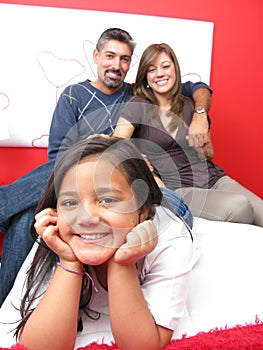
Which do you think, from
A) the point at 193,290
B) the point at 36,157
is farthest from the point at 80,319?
the point at 36,157

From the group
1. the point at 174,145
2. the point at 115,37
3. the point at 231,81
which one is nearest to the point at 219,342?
the point at 174,145

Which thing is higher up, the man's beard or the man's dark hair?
the man's dark hair

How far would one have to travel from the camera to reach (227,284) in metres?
0.90

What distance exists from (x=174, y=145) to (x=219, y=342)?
52 cm

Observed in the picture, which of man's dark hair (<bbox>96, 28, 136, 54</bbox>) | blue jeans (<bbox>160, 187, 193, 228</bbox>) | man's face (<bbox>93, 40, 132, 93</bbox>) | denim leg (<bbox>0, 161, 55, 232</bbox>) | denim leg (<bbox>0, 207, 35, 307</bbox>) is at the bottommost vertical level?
denim leg (<bbox>0, 207, 35, 307</bbox>)

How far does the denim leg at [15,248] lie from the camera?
1169 millimetres

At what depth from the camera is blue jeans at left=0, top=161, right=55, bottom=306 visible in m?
1.18

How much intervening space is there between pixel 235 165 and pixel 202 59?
0.67 m

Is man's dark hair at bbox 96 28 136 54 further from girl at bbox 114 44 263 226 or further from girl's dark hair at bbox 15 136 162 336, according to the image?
girl's dark hair at bbox 15 136 162 336

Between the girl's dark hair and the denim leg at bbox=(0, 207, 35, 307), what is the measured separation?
428mm

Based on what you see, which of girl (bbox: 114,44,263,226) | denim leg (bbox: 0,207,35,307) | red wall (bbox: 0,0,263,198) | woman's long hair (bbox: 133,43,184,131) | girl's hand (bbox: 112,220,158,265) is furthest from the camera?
red wall (bbox: 0,0,263,198)

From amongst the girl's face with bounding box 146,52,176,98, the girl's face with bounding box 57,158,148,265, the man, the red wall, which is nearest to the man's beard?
the man

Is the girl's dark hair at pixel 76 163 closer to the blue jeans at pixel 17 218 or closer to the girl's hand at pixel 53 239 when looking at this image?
the girl's hand at pixel 53 239

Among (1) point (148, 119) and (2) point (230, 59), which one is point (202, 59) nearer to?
(2) point (230, 59)
